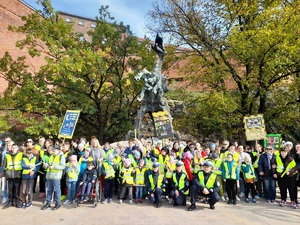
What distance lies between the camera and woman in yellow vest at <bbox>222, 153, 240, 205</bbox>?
315 inches

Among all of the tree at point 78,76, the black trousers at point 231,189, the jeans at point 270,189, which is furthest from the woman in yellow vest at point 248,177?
the tree at point 78,76

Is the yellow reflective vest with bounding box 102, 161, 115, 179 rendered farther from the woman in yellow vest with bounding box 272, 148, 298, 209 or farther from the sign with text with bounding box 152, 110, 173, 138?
the woman in yellow vest with bounding box 272, 148, 298, 209

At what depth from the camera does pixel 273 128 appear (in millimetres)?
18156

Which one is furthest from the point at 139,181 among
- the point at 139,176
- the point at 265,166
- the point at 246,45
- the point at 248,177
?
the point at 246,45

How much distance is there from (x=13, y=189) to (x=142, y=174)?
11.8ft

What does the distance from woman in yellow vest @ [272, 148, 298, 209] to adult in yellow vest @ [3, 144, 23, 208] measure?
7.26 m

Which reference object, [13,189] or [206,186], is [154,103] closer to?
[206,186]

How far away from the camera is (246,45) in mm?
14328

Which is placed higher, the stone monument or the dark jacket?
the stone monument

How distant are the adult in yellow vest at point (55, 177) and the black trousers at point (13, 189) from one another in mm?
839

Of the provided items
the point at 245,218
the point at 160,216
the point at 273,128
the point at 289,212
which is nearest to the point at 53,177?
the point at 160,216

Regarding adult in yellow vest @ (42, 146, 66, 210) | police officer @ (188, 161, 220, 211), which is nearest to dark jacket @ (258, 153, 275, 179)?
police officer @ (188, 161, 220, 211)

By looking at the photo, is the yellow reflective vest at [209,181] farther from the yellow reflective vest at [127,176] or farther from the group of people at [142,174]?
the yellow reflective vest at [127,176]

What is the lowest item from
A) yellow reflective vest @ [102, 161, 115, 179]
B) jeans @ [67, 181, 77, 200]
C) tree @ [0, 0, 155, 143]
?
jeans @ [67, 181, 77, 200]
